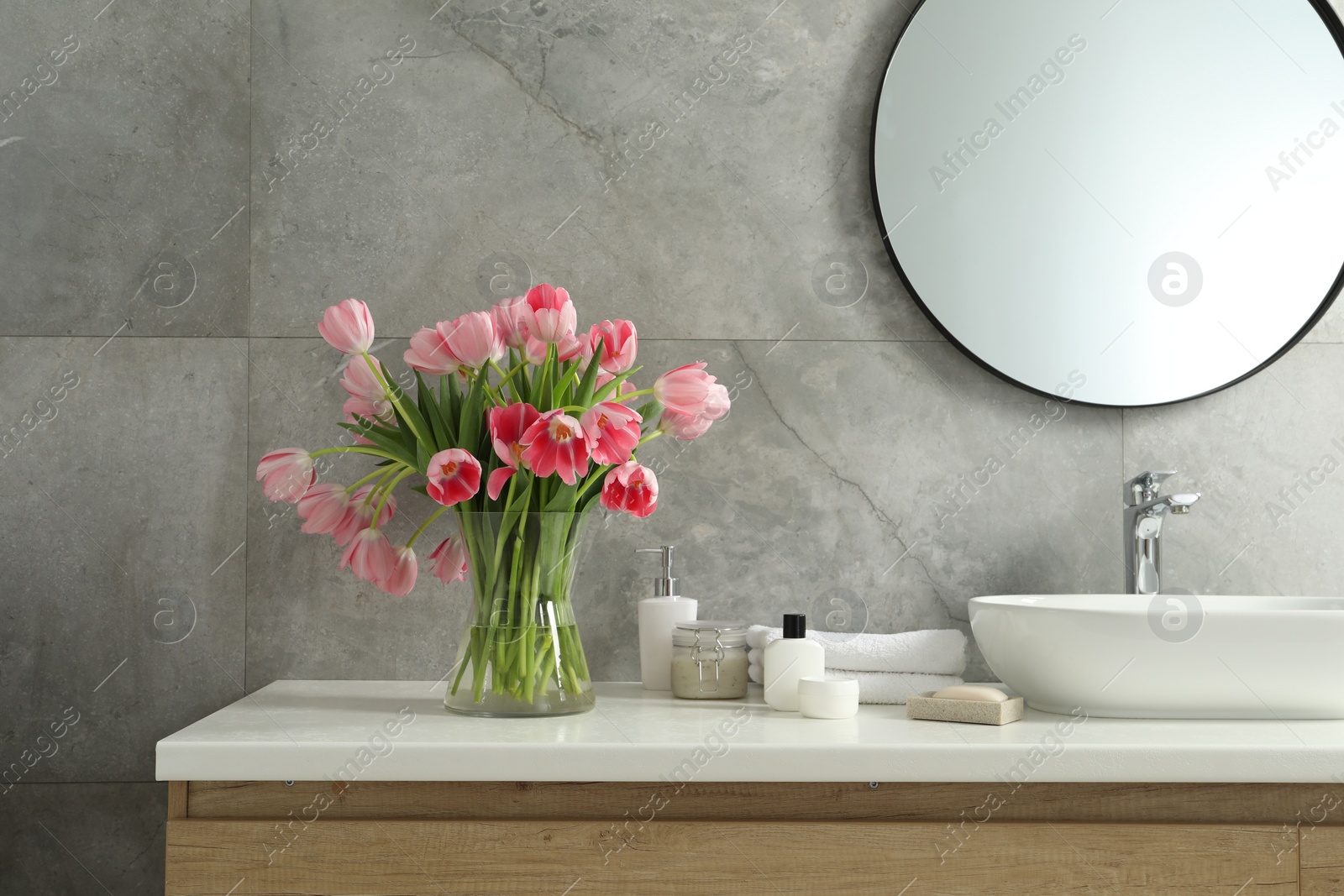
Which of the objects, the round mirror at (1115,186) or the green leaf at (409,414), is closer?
the green leaf at (409,414)

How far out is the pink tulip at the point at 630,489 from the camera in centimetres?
105

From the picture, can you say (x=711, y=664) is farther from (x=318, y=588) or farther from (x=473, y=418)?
(x=318, y=588)

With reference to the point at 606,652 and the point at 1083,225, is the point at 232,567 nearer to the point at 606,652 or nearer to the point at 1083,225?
the point at 606,652

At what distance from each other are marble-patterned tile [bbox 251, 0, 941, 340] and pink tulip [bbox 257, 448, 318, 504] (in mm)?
284

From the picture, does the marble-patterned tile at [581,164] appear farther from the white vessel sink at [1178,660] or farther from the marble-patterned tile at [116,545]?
the white vessel sink at [1178,660]

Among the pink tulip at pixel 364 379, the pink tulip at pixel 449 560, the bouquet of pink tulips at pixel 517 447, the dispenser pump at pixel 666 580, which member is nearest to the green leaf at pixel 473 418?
the bouquet of pink tulips at pixel 517 447

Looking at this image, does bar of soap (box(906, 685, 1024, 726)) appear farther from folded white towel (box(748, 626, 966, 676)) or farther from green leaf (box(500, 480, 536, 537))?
green leaf (box(500, 480, 536, 537))

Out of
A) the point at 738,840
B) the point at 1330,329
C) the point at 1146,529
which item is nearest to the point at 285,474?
the point at 738,840

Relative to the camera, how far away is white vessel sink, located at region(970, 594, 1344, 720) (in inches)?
39.6

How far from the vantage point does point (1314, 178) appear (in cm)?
141

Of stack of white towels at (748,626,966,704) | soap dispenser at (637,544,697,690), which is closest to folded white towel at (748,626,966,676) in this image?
stack of white towels at (748,626,966,704)

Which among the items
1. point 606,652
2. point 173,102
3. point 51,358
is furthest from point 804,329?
point 51,358

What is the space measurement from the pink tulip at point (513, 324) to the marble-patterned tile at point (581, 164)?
0.84 feet

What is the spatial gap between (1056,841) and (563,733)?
18.8 inches
